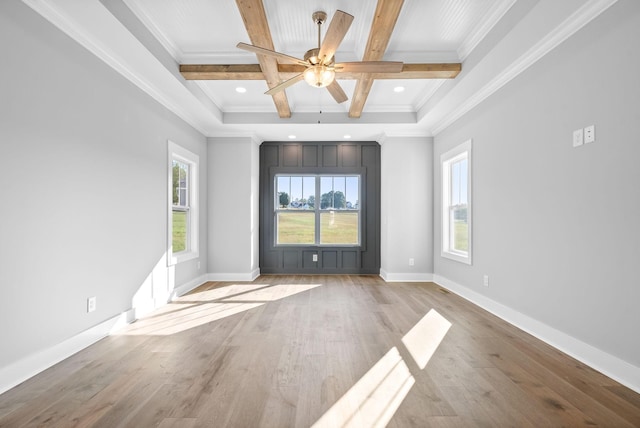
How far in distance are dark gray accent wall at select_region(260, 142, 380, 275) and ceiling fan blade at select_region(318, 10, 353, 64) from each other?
3.38 metres

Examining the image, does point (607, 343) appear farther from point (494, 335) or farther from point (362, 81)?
point (362, 81)

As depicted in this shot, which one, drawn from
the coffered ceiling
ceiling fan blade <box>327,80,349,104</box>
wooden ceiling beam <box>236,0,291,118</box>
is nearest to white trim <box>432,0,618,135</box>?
the coffered ceiling

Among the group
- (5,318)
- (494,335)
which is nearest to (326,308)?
(494,335)

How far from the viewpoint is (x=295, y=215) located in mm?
Answer: 6148

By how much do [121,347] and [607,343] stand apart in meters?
3.74

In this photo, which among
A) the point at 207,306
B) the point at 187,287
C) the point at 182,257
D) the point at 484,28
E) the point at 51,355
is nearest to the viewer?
the point at 51,355

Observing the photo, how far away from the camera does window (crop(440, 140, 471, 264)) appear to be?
14.1 feet

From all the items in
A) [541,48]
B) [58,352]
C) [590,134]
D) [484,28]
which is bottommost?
[58,352]

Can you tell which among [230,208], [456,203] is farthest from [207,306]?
[456,203]

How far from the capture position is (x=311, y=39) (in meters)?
3.18

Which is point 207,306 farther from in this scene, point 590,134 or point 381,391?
point 590,134

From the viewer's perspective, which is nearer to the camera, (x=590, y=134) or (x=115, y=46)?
(x=590, y=134)

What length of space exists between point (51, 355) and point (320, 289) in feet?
10.5

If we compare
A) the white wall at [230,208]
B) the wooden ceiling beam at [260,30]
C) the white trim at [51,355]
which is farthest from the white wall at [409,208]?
the white trim at [51,355]
